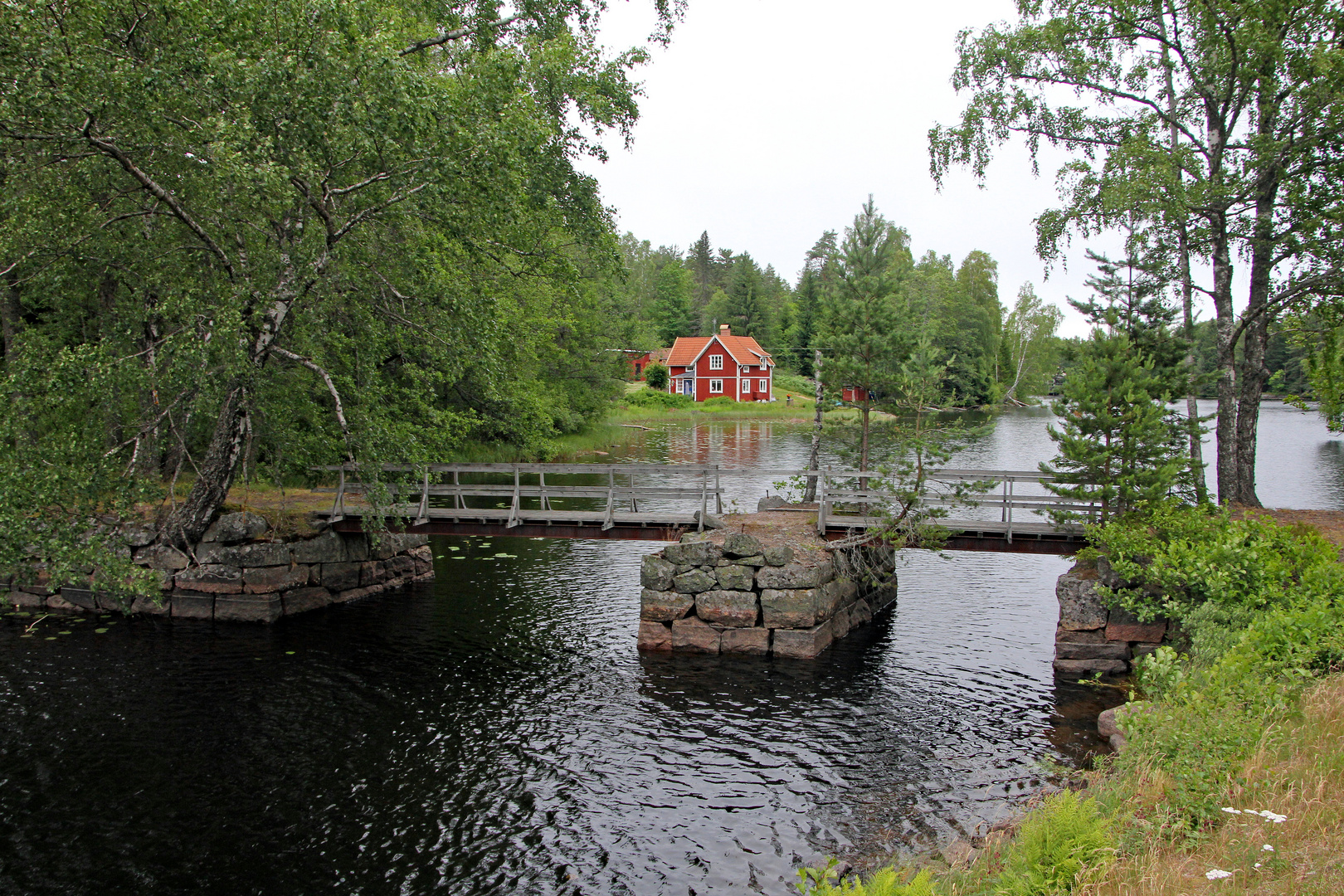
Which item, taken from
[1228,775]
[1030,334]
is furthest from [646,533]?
[1030,334]

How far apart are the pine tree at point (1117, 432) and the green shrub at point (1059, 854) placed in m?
9.40

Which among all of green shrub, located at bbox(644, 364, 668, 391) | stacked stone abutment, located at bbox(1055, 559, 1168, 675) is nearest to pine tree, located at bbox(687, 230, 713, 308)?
green shrub, located at bbox(644, 364, 668, 391)

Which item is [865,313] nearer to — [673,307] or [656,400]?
[656,400]

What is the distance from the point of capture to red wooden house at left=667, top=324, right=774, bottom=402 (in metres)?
78.1

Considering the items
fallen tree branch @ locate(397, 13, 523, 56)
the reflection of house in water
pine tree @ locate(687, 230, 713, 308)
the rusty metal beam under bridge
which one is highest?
pine tree @ locate(687, 230, 713, 308)

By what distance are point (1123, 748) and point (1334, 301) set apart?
534 inches

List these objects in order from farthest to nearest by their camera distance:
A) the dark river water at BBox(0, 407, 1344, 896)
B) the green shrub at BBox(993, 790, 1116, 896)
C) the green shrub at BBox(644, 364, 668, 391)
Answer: the green shrub at BBox(644, 364, 668, 391), the dark river water at BBox(0, 407, 1344, 896), the green shrub at BBox(993, 790, 1116, 896)

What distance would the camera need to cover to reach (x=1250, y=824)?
607 cm

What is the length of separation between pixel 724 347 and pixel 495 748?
67.9 m

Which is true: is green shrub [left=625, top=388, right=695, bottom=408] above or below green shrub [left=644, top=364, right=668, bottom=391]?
below

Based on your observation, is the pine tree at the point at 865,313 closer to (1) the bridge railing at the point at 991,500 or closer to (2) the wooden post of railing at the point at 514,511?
(1) the bridge railing at the point at 991,500

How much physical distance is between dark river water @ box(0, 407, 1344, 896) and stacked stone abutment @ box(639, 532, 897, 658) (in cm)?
53

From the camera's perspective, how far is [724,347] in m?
77.4

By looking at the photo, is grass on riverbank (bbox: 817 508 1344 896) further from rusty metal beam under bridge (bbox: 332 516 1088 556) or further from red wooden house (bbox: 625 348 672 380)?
red wooden house (bbox: 625 348 672 380)
